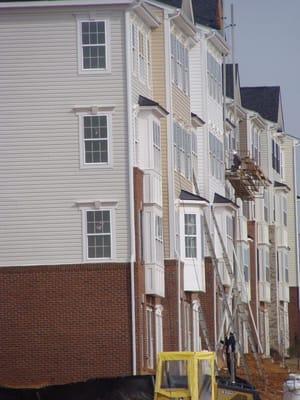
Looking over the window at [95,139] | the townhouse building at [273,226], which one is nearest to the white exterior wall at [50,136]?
the window at [95,139]

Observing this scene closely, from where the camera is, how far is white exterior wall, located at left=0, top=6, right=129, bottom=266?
53.2 meters

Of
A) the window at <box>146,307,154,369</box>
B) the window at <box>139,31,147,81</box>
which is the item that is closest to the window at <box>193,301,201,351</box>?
the window at <box>146,307,154,369</box>

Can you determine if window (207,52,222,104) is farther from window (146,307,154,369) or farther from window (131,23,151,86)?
window (146,307,154,369)

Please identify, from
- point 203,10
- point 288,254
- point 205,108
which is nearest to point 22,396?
point 205,108

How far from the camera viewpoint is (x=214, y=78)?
69.8 m

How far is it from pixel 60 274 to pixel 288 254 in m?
45.8

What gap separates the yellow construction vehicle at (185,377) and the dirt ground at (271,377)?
14.1 m

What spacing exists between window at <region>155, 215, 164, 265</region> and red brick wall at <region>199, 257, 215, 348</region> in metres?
7.85

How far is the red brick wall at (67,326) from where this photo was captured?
52.5 metres

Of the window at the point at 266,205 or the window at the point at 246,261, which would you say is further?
the window at the point at 266,205

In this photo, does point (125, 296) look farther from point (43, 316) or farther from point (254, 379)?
point (254, 379)

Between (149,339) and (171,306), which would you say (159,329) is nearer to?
(171,306)

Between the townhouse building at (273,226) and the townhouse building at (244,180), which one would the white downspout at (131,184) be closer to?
the townhouse building at (244,180)

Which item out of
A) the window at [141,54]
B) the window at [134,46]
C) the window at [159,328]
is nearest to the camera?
the window at [134,46]
